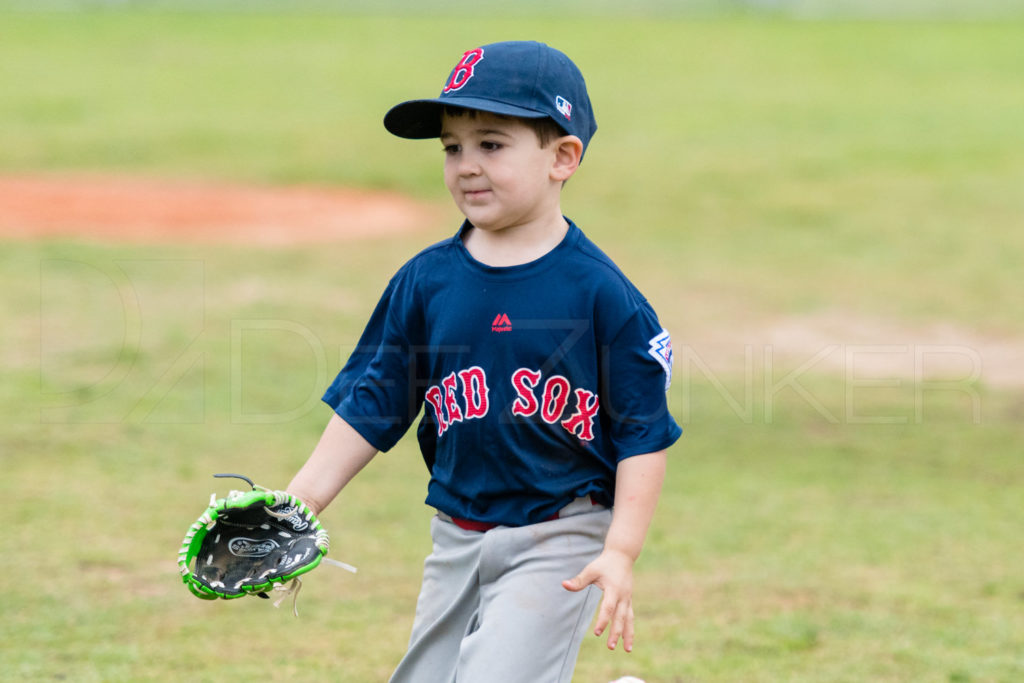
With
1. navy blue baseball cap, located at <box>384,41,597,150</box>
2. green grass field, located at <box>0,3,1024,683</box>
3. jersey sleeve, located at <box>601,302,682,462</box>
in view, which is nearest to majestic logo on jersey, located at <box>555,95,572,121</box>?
navy blue baseball cap, located at <box>384,41,597,150</box>

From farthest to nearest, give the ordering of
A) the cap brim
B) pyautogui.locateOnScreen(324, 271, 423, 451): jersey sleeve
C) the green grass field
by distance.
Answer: the green grass field < pyautogui.locateOnScreen(324, 271, 423, 451): jersey sleeve < the cap brim

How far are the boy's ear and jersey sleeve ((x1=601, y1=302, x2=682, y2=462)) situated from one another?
0.30m

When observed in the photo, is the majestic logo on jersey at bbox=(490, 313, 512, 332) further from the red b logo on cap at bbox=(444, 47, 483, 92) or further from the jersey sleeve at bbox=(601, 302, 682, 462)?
the red b logo on cap at bbox=(444, 47, 483, 92)

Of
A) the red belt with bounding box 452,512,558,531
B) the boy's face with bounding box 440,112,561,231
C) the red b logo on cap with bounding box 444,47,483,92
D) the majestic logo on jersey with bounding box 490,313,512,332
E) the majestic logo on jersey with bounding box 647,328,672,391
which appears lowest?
the red belt with bounding box 452,512,558,531

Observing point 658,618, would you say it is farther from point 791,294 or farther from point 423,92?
point 423,92

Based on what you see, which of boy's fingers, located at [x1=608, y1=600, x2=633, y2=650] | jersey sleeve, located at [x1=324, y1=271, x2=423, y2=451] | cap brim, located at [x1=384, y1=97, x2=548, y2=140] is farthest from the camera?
jersey sleeve, located at [x1=324, y1=271, x2=423, y2=451]

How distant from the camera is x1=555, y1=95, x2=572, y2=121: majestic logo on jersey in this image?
245cm

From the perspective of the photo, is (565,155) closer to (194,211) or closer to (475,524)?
(475,524)

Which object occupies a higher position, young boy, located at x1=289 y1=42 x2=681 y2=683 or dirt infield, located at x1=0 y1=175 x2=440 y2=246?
dirt infield, located at x1=0 y1=175 x2=440 y2=246

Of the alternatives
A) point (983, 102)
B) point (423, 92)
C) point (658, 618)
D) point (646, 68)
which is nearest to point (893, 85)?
point (983, 102)

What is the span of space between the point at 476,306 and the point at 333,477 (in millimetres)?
452

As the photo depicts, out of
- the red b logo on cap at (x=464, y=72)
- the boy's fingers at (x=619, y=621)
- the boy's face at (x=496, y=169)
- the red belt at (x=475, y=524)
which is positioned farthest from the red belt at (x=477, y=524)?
the red b logo on cap at (x=464, y=72)

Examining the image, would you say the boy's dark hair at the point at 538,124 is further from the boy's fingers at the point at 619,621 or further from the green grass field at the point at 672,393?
the green grass field at the point at 672,393

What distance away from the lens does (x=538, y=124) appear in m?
2.47
